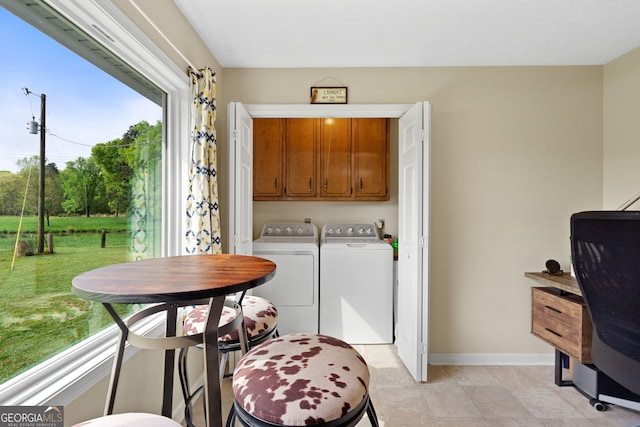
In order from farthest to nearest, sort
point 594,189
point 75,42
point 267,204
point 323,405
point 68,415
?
point 267,204
point 594,189
point 75,42
point 68,415
point 323,405

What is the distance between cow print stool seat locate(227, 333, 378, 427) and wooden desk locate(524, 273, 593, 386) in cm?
170

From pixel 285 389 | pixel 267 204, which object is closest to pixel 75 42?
pixel 285 389

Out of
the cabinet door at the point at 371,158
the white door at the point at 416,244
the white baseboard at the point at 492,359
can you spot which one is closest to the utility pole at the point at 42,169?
the white door at the point at 416,244

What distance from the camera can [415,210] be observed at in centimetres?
219

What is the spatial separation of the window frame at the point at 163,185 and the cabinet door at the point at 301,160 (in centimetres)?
136

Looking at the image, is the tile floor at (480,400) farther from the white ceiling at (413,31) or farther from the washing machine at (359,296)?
the white ceiling at (413,31)

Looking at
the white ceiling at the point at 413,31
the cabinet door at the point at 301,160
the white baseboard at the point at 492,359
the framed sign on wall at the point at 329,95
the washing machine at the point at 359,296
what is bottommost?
the white baseboard at the point at 492,359

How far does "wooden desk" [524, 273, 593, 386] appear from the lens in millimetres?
1825

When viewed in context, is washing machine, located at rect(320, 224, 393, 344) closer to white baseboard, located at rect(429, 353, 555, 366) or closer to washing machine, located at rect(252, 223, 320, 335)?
washing machine, located at rect(252, 223, 320, 335)

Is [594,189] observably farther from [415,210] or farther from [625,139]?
[415,210]

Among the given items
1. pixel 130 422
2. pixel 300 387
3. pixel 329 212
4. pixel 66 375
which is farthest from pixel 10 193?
pixel 329 212

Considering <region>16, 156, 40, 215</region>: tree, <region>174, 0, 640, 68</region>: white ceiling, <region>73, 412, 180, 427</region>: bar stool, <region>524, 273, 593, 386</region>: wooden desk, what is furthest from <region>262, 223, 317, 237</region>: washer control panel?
<region>73, 412, 180, 427</region>: bar stool

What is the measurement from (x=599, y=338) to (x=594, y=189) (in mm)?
1659

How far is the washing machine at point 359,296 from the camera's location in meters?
2.74
